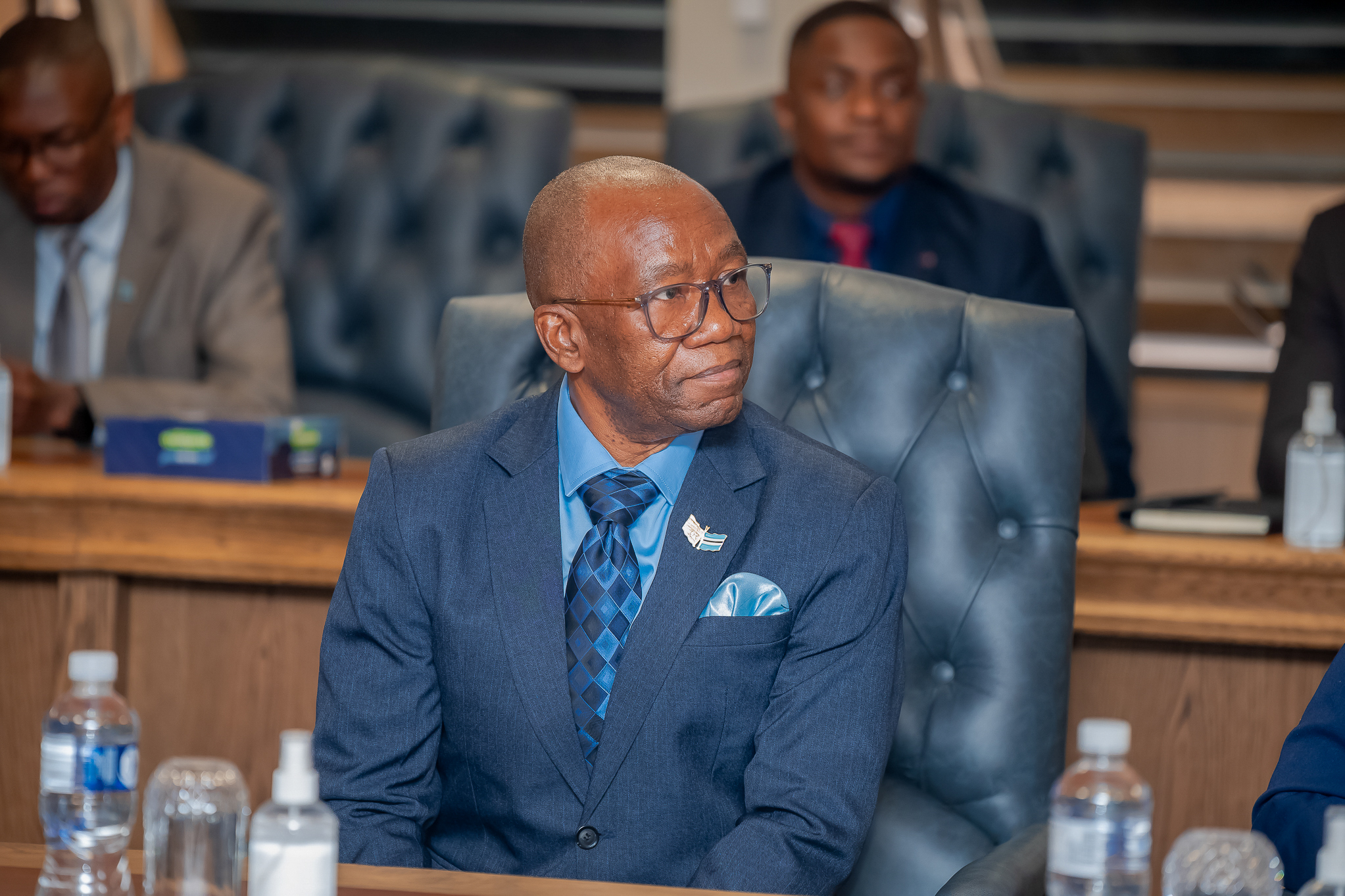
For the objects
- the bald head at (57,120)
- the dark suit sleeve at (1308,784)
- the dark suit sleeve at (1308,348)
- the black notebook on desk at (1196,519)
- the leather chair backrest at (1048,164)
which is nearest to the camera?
the dark suit sleeve at (1308,784)

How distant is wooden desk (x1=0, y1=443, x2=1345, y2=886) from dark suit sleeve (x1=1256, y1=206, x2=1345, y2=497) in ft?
1.45

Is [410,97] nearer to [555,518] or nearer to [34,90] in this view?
[34,90]

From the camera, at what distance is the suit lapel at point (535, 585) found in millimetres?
1286

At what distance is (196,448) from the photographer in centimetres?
199

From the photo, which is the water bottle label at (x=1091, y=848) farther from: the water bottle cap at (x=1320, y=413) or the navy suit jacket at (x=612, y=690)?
the water bottle cap at (x=1320, y=413)

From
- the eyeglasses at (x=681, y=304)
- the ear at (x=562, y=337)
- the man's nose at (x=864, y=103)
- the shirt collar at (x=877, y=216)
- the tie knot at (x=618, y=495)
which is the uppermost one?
the man's nose at (x=864, y=103)

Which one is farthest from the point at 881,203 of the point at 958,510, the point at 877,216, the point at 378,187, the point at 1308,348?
the point at 958,510

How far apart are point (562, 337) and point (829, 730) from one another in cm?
44

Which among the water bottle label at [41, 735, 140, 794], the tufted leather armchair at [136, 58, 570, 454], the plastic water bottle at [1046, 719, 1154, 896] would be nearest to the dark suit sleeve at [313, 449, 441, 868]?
the water bottle label at [41, 735, 140, 794]

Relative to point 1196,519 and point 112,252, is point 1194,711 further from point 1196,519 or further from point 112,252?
point 112,252

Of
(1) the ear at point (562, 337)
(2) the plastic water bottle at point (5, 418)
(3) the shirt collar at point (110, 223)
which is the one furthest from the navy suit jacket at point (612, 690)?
(3) the shirt collar at point (110, 223)

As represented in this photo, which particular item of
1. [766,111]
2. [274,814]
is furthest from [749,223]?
[274,814]

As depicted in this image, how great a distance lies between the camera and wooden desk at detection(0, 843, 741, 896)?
936 mm

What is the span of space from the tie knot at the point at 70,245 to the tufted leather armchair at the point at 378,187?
53cm
